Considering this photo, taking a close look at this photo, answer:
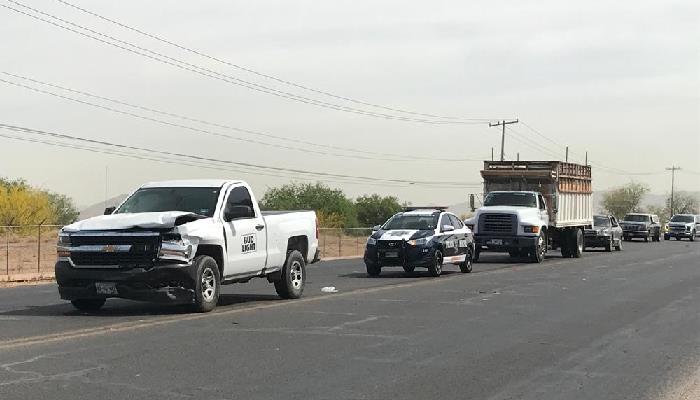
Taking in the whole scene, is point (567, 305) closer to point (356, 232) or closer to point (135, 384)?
point (135, 384)

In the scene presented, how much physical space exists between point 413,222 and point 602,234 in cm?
1992

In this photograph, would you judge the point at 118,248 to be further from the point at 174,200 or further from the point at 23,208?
the point at 23,208

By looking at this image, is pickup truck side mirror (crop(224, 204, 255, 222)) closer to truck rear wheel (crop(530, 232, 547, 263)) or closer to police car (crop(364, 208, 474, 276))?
police car (crop(364, 208, 474, 276))

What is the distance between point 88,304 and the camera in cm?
1273

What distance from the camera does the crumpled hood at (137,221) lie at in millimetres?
11898

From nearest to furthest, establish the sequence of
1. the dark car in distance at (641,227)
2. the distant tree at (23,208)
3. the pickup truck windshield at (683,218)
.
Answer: the distant tree at (23,208)
the dark car in distance at (641,227)
the pickup truck windshield at (683,218)

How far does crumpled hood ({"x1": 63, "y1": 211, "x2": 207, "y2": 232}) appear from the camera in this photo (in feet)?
39.0

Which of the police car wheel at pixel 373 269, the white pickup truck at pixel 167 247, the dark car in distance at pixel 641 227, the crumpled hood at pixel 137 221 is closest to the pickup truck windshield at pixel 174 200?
the white pickup truck at pixel 167 247

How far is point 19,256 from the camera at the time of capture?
101ft

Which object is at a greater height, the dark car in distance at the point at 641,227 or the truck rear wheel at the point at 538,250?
the dark car in distance at the point at 641,227

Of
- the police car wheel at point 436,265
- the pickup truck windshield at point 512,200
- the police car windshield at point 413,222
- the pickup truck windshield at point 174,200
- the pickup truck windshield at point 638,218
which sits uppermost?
the pickup truck windshield at point 512,200

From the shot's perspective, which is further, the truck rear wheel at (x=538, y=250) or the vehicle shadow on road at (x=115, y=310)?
the truck rear wheel at (x=538, y=250)

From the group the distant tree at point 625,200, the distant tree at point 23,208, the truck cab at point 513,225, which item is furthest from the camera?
the distant tree at point 625,200

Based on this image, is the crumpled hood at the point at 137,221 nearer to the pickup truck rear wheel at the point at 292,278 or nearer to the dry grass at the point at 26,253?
the pickup truck rear wheel at the point at 292,278
